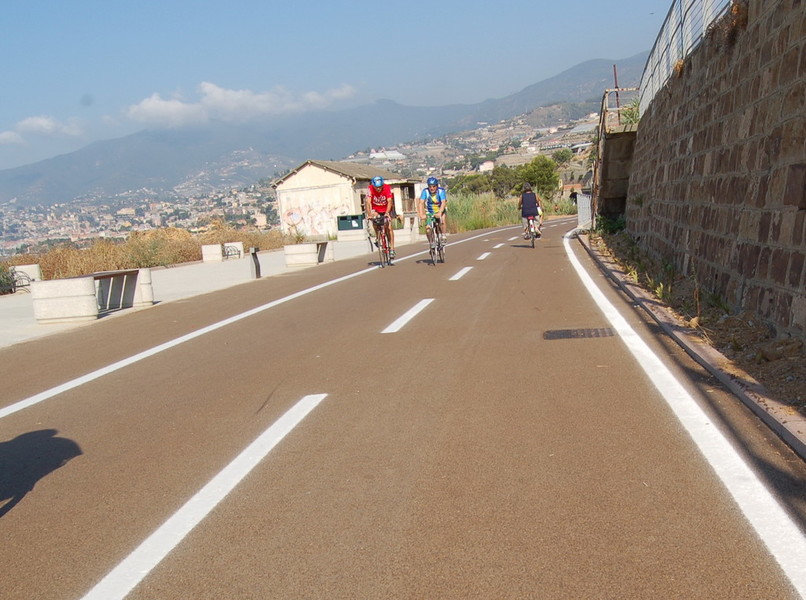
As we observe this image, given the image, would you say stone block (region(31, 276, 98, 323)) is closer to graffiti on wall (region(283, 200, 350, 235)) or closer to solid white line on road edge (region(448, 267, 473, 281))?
solid white line on road edge (region(448, 267, 473, 281))

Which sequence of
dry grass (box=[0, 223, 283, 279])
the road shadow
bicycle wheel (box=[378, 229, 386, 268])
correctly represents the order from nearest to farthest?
the road shadow → bicycle wheel (box=[378, 229, 386, 268]) → dry grass (box=[0, 223, 283, 279])

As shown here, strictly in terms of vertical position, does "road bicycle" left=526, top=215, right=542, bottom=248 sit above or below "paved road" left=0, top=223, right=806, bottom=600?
below

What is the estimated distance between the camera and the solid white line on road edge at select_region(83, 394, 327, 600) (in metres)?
3.31

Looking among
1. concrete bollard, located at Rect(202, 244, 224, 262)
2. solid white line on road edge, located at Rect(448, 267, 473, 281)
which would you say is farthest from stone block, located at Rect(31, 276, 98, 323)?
concrete bollard, located at Rect(202, 244, 224, 262)

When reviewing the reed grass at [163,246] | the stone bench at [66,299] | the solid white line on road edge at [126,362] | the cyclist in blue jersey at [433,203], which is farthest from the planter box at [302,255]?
the stone bench at [66,299]

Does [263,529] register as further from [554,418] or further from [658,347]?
[658,347]

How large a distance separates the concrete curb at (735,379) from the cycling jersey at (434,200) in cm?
791

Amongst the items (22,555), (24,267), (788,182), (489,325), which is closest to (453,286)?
(489,325)

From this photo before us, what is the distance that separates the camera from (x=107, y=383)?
7449 mm

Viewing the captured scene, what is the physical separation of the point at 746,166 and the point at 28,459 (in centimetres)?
770

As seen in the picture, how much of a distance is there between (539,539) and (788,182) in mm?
5003

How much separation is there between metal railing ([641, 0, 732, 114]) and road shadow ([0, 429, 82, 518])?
377 inches

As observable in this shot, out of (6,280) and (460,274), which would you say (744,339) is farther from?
(6,280)

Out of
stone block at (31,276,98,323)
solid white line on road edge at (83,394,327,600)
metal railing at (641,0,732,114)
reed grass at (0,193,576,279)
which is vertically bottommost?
reed grass at (0,193,576,279)
